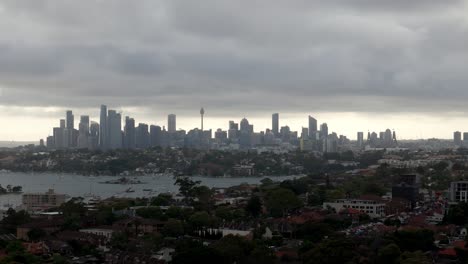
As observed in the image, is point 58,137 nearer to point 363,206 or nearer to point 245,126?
point 245,126

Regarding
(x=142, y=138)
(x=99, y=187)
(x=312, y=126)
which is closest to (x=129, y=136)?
(x=142, y=138)

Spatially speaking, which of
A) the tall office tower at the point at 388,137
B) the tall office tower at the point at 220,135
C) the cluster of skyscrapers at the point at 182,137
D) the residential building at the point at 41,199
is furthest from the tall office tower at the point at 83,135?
the residential building at the point at 41,199

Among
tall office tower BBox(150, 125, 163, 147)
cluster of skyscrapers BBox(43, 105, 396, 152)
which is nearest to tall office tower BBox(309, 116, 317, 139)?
cluster of skyscrapers BBox(43, 105, 396, 152)

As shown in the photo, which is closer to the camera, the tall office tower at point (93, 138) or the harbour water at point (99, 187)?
the harbour water at point (99, 187)

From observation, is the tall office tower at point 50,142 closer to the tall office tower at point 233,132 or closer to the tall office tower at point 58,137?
the tall office tower at point 58,137

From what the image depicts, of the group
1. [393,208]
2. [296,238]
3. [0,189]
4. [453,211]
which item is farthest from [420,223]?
[0,189]

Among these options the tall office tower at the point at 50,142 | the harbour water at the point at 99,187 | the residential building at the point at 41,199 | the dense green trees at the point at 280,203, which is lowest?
the harbour water at the point at 99,187

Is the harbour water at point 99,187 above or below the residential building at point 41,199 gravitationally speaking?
below

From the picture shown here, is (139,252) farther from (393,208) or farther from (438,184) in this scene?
(438,184)
